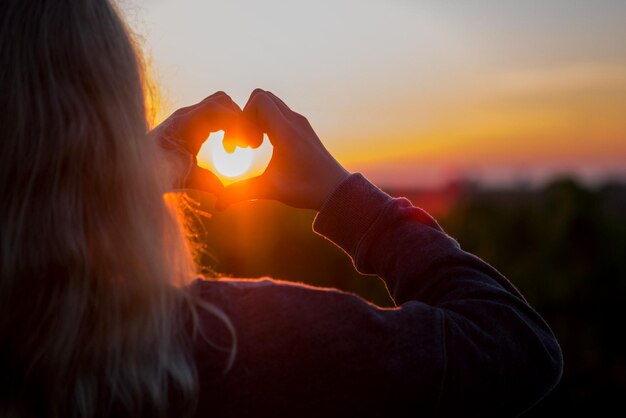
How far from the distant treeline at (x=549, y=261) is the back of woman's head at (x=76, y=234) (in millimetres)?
4878

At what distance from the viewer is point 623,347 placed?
664cm

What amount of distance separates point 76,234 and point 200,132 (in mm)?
548

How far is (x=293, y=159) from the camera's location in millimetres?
1493

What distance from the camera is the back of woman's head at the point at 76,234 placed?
1.11 m

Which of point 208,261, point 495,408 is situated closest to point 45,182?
point 495,408

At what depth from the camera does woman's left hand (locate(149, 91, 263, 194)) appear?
158 cm

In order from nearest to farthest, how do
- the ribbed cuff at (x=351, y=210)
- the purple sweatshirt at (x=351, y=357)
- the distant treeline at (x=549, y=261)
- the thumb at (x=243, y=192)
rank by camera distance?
the purple sweatshirt at (x=351, y=357), the ribbed cuff at (x=351, y=210), the thumb at (x=243, y=192), the distant treeline at (x=549, y=261)

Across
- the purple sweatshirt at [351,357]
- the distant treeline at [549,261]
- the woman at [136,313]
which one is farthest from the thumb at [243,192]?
the distant treeline at [549,261]

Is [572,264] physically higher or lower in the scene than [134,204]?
lower

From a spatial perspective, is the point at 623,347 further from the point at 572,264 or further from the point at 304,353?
the point at 304,353

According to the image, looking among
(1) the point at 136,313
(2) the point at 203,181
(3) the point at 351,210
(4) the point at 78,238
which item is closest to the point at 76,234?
(4) the point at 78,238

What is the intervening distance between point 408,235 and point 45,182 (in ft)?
2.42

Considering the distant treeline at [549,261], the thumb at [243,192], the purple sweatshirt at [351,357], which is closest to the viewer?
the purple sweatshirt at [351,357]

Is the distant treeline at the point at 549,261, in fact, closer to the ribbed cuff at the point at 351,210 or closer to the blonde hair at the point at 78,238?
the ribbed cuff at the point at 351,210
